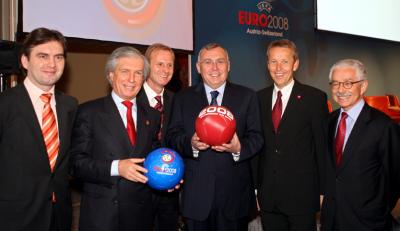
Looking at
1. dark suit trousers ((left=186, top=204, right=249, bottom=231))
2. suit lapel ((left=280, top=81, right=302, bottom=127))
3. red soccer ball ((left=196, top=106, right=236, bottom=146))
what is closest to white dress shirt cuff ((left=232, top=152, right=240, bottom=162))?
red soccer ball ((left=196, top=106, right=236, bottom=146))

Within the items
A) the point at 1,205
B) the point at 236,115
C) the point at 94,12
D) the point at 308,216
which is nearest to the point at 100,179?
the point at 1,205

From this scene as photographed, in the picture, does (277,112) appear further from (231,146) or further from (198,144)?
(198,144)

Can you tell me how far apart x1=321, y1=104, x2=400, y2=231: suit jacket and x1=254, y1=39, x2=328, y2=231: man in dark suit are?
0.89ft

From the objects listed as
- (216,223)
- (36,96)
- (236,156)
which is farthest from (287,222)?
(36,96)

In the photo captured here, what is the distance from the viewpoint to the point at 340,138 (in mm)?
2699

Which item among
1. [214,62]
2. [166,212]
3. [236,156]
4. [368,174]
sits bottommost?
[166,212]

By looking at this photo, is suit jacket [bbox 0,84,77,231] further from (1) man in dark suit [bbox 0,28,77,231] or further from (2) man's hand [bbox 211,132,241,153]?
(2) man's hand [bbox 211,132,241,153]

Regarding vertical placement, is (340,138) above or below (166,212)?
above

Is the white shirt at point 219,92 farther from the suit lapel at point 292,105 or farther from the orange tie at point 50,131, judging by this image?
the orange tie at point 50,131

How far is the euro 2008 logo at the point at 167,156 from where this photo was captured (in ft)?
7.95

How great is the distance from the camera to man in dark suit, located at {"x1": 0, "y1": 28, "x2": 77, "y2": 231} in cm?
226

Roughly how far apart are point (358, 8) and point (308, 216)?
23.4ft

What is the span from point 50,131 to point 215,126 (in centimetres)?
104

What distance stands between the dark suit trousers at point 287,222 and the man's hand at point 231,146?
27.9 inches
